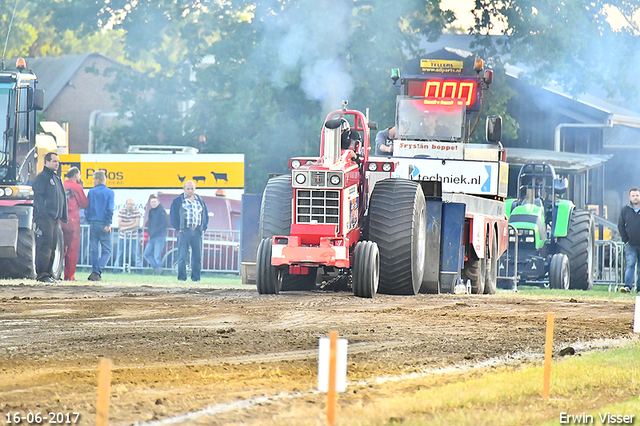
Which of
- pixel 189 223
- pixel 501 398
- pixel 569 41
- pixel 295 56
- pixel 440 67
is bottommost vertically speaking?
pixel 501 398

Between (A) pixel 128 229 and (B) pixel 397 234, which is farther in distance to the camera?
(A) pixel 128 229

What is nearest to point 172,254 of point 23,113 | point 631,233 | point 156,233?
point 156,233

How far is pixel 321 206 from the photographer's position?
43.3 feet

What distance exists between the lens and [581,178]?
2492 centimetres

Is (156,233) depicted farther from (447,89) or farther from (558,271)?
(558,271)

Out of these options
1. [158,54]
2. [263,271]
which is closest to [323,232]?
[263,271]

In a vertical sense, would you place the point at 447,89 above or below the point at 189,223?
above

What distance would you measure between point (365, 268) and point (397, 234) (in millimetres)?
740

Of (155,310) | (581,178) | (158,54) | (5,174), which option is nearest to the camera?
(155,310)

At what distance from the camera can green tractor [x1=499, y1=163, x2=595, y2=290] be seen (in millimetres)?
19953

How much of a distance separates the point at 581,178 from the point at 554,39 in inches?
174

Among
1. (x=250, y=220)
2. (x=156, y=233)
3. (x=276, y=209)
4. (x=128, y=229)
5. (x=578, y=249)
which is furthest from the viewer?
(x=128, y=229)

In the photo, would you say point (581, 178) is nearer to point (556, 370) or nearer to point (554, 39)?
point (554, 39)

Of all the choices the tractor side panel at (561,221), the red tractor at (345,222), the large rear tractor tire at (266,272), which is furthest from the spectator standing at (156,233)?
the large rear tractor tire at (266,272)
